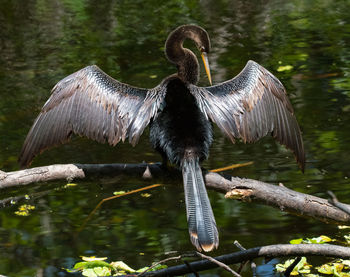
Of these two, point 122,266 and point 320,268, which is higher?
point 122,266

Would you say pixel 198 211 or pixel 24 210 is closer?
pixel 198 211

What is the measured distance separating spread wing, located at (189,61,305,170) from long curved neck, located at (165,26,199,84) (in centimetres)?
37

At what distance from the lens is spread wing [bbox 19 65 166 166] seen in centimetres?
408

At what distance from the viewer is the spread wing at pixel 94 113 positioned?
4078 mm

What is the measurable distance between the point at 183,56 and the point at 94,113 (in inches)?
37.4

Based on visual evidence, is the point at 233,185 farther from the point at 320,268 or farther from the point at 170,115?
the point at 320,268

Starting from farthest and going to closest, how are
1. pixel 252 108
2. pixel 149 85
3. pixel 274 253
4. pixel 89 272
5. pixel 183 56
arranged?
1. pixel 149 85
2. pixel 183 56
3. pixel 89 272
4. pixel 252 108
5. pixel 274 253

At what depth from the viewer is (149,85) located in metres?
8.49

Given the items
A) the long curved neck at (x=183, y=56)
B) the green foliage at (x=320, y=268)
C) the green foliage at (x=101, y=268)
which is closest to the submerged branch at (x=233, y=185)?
the green foliage at (x=320, y=268)

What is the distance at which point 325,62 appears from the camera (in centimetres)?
911

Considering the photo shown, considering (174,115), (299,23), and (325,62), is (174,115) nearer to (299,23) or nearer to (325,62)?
(325,62)

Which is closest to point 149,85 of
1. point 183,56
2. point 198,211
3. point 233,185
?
point 183,56

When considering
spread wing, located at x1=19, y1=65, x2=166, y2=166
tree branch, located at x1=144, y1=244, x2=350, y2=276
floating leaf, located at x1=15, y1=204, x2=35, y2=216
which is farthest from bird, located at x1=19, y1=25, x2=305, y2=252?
floating leaf, located at x1=15, y1=204, x2=35, y2=216

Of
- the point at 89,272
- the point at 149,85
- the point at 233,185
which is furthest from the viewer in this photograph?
the point at 149,85
